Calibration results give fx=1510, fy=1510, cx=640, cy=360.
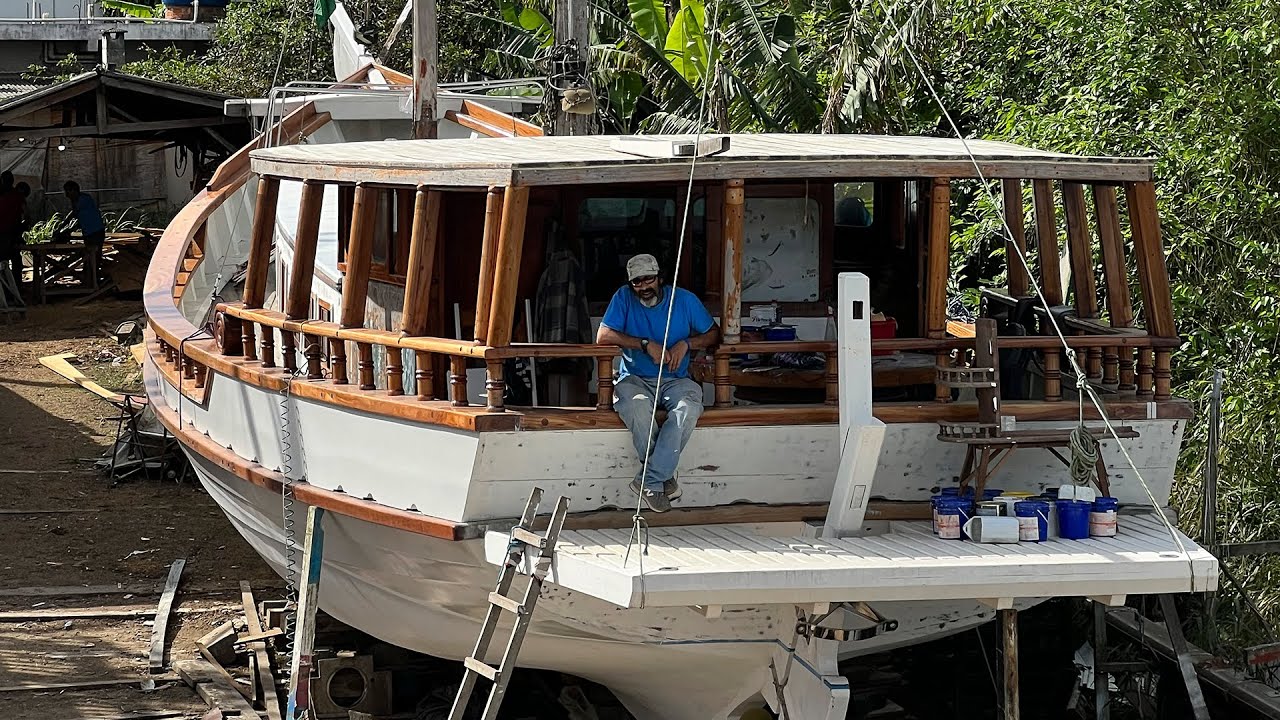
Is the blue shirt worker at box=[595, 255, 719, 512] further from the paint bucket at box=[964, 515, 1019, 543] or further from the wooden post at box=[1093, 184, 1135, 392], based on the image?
the wooden post at box=[1093, 184, 1135, 392]

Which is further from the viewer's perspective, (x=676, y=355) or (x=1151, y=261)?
(x=1151, y=261)

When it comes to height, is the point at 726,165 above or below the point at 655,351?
above

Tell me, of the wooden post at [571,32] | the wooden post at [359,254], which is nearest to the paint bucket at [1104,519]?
the wooden post at [359,254]

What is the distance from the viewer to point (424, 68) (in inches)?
413

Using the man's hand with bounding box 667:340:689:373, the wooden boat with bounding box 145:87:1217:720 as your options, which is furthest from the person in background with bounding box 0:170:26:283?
the man's hand with bounding box 667:340:689:373

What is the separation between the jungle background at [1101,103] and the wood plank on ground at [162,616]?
3548mm

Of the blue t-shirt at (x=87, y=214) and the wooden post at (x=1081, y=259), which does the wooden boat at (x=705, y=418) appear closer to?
the wooden post at (x=1081, y=259)

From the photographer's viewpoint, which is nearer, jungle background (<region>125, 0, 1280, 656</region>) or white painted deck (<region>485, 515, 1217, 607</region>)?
white painted deck (<region>485, 515, 1217, 607</region>)

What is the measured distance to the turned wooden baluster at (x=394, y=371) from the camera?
20.9 feet

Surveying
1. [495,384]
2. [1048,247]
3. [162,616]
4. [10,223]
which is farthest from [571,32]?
[10,223]

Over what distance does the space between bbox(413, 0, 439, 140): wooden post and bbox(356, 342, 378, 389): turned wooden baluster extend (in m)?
4.35

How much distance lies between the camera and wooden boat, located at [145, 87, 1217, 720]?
5734mm

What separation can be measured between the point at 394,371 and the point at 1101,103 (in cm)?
572

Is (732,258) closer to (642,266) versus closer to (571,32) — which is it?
(642,266)
